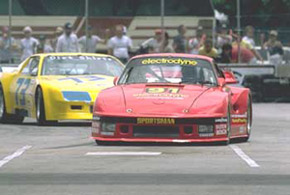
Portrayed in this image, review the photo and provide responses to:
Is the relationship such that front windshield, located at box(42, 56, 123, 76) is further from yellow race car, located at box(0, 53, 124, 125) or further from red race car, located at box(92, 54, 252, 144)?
red race car, located at box(92, 54, 252, 144)

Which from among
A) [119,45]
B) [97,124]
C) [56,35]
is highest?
[56,35]

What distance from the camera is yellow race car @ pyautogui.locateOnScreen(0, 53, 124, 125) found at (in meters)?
18.6

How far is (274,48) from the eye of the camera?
93.5 ft

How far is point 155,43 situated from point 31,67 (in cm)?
854

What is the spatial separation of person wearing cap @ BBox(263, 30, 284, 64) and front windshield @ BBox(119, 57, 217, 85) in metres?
13.1

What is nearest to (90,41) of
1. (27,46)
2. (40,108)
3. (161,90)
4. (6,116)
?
(27,46)

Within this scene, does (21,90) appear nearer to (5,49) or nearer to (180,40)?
(5,49)

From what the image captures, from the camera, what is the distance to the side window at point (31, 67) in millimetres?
19766

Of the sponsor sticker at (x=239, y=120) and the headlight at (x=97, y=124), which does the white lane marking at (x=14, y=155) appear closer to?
the headlight at (x=97, y=124)

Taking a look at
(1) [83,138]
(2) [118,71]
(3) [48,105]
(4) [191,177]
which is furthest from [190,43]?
(4) [191,177]

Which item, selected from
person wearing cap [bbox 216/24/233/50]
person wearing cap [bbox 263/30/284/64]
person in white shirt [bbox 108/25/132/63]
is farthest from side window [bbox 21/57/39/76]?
person wearing cap [bbox 263/30/284/64]

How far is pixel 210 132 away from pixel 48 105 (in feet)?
17.6

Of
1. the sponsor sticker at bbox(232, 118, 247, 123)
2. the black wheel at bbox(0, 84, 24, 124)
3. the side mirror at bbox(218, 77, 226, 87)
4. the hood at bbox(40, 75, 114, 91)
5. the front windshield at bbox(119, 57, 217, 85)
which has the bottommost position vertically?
the black wheel at bbox(0, 84, 24, 124)

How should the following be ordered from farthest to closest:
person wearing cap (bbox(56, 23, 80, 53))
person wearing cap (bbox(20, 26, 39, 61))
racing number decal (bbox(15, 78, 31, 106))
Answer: person wearing cap (bbox(20, 26, 39, 61)), person wearing cap (bbox(56, 23, 80, 53)), racing number decal (bbox(15, 78, 31, 106))
